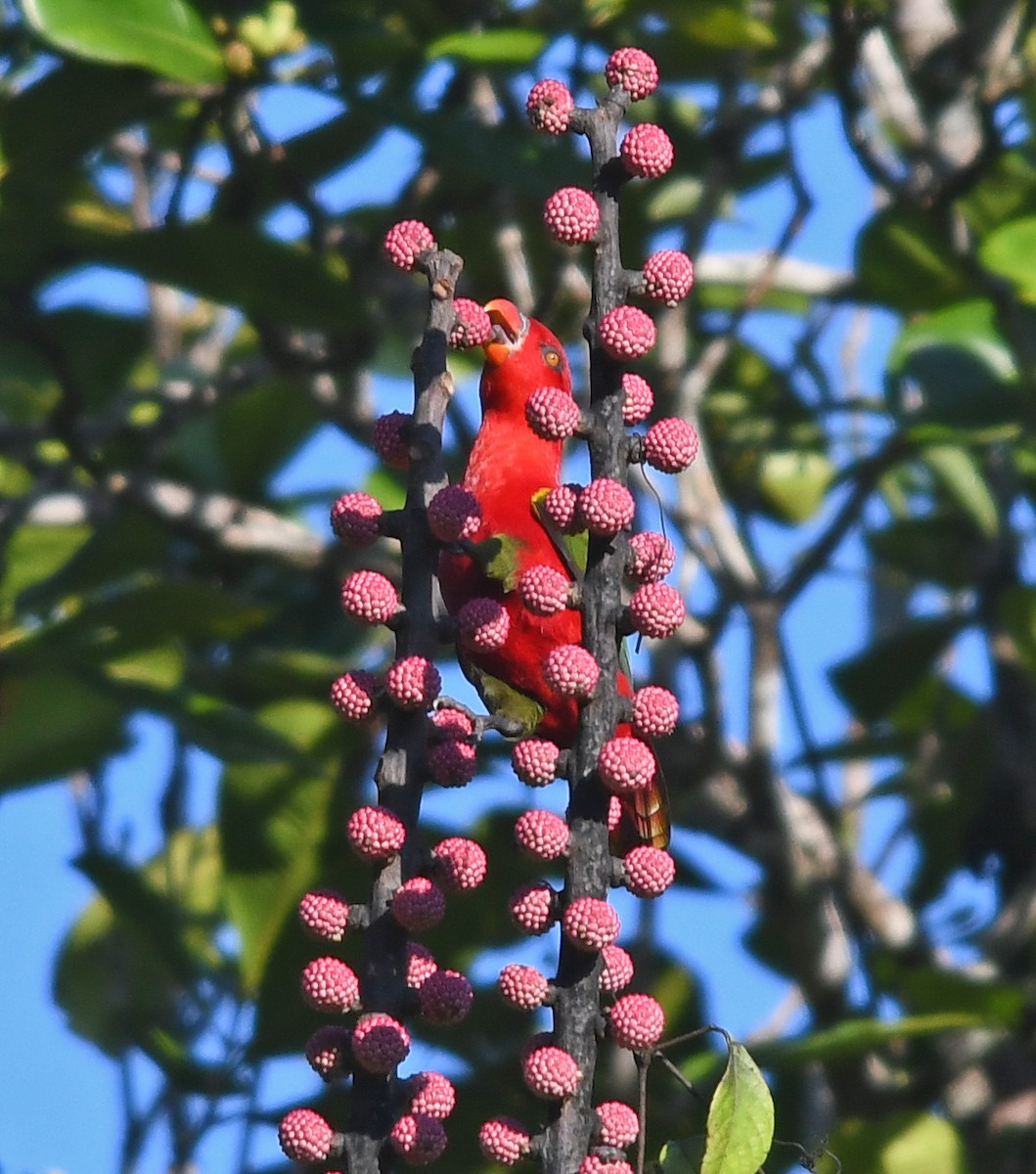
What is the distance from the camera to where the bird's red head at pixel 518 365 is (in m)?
1.74

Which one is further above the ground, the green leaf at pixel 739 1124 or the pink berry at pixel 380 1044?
the green leaf at pixel 739 1124

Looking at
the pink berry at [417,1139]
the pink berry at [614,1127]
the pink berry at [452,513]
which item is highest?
the pink berry at [452,513]

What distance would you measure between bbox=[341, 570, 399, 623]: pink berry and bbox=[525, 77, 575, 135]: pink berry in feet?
0.85

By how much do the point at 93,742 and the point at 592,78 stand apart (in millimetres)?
1338

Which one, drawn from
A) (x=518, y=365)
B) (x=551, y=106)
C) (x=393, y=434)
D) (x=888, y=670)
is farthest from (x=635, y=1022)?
(x=888, y=670)

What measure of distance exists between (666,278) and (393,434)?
179 mm

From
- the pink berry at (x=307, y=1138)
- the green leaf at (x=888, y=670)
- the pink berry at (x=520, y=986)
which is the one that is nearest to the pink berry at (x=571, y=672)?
the pink berry at (x=520, y=986)

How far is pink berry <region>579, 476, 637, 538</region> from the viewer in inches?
34.6

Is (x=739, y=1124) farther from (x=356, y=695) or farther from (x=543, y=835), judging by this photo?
(x=356, y=695)

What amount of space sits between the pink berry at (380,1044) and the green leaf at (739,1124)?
0.17 meters

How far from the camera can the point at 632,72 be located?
102 cm

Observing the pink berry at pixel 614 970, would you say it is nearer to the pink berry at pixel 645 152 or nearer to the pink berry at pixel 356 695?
the pink berry at pixel 356 695

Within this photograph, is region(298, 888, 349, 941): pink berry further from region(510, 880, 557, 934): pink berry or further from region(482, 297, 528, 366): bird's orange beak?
region(482, 297, 528, 366): bird's orange beak

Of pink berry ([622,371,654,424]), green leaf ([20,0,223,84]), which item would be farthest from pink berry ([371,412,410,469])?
green leaf ([20,0,223,84])
